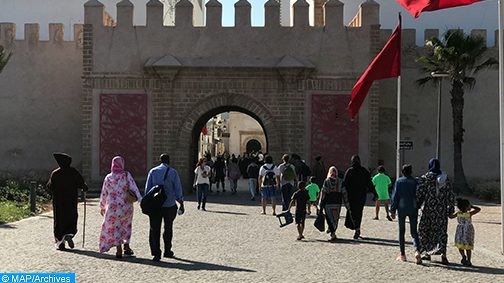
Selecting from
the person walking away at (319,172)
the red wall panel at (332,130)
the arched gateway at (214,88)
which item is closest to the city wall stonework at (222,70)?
the arched gateway at (214,88)

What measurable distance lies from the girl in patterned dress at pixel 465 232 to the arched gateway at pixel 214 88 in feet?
46.2

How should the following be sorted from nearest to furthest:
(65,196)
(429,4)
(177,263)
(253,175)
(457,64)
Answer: (177,263), (65,196), (429,4), (253,175), (457,64)

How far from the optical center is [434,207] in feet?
33.6

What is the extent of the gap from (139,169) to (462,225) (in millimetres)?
15867

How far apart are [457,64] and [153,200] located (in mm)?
16150

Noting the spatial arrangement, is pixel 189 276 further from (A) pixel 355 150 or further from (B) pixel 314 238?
(A) pixel 355 150

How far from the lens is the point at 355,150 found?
24.5 m

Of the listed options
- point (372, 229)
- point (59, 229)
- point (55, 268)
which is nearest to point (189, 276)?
point (55, 268)

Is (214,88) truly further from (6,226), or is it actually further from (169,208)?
(169,208)

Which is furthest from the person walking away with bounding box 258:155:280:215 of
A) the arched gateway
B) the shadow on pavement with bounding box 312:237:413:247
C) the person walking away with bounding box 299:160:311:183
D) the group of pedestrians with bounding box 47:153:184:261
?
the group of pedestrians with bounding box 47:153:184:261

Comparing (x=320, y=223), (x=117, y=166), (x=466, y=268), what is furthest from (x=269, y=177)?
(x=466, y=268)

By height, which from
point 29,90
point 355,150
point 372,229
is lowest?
point 372,229

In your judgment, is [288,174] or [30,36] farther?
[30,36]

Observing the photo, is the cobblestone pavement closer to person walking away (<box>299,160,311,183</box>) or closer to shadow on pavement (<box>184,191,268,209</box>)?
person walking away (<box>299,160,311,183</box>)
